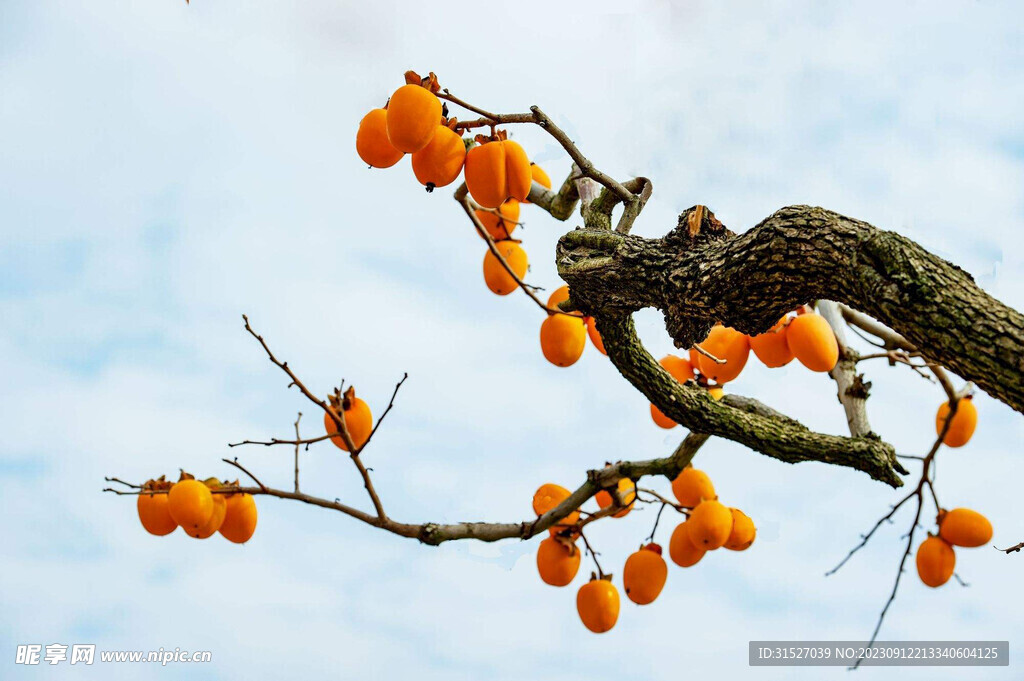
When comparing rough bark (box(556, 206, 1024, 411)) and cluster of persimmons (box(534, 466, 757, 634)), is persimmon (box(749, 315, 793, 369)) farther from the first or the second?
rough bark (box(556, 206, 1024, 411))

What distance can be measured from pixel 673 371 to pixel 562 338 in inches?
15.7

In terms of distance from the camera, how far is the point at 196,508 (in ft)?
8.07

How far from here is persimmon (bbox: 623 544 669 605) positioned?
2654 millimetres

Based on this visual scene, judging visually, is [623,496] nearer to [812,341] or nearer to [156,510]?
[812,341]

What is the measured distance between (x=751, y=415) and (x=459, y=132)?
1.11 meters

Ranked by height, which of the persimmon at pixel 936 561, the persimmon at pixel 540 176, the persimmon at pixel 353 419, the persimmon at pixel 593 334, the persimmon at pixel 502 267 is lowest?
the persimmon at pixel 936 561

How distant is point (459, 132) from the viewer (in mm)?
2066

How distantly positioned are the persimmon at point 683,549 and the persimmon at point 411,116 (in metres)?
1.45

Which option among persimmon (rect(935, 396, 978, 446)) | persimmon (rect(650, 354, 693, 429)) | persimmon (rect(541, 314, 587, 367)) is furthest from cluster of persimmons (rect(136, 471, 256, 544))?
persimmon (rect(935, 396, 978, 446))

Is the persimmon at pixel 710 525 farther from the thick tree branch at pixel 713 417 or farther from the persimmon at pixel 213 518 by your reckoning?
the persimmon at pixel 213 518

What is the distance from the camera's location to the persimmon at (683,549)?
2621mm

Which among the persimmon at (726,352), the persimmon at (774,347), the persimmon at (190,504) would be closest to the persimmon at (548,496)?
the persimmon at (726,352)

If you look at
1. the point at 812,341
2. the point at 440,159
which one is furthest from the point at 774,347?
the point at 440,159

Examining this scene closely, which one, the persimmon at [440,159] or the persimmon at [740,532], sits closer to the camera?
the persimmon at [440,159]
